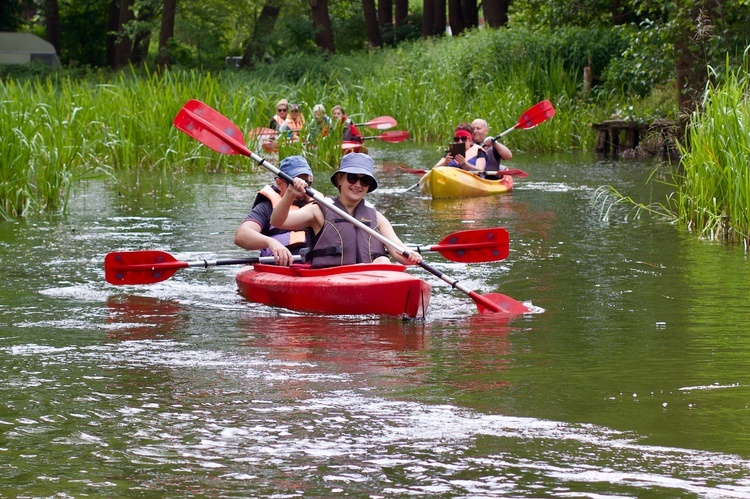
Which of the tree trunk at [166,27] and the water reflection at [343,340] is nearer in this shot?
the water reflection at [343,340]

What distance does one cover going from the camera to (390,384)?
554 cm

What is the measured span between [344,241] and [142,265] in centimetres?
142

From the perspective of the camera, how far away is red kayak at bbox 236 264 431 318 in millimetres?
7078

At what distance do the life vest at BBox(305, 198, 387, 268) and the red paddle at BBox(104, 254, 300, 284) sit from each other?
1.55ft

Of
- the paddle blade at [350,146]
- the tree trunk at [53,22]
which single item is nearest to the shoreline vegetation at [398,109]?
the paddle blade at [350,146]

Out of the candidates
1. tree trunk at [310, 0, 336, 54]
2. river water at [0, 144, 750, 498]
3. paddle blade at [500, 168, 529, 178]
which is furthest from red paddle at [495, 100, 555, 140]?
tree trunk at [310, 0, 336, 54]

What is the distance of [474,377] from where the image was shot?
5684 millimetres

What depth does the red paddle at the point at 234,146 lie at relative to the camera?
291 inches

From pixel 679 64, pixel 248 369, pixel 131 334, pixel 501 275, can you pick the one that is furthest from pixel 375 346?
pixel 679 64

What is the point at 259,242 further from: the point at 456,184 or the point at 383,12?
the point at 383,12

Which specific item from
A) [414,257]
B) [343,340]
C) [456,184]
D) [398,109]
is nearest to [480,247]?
[414,257]

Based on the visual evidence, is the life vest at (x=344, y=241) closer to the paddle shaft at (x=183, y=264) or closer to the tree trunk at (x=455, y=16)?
the paddle shaft at (x=183, y=264)

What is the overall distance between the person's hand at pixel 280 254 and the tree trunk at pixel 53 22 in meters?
31.6

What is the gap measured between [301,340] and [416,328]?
723 millimetres
